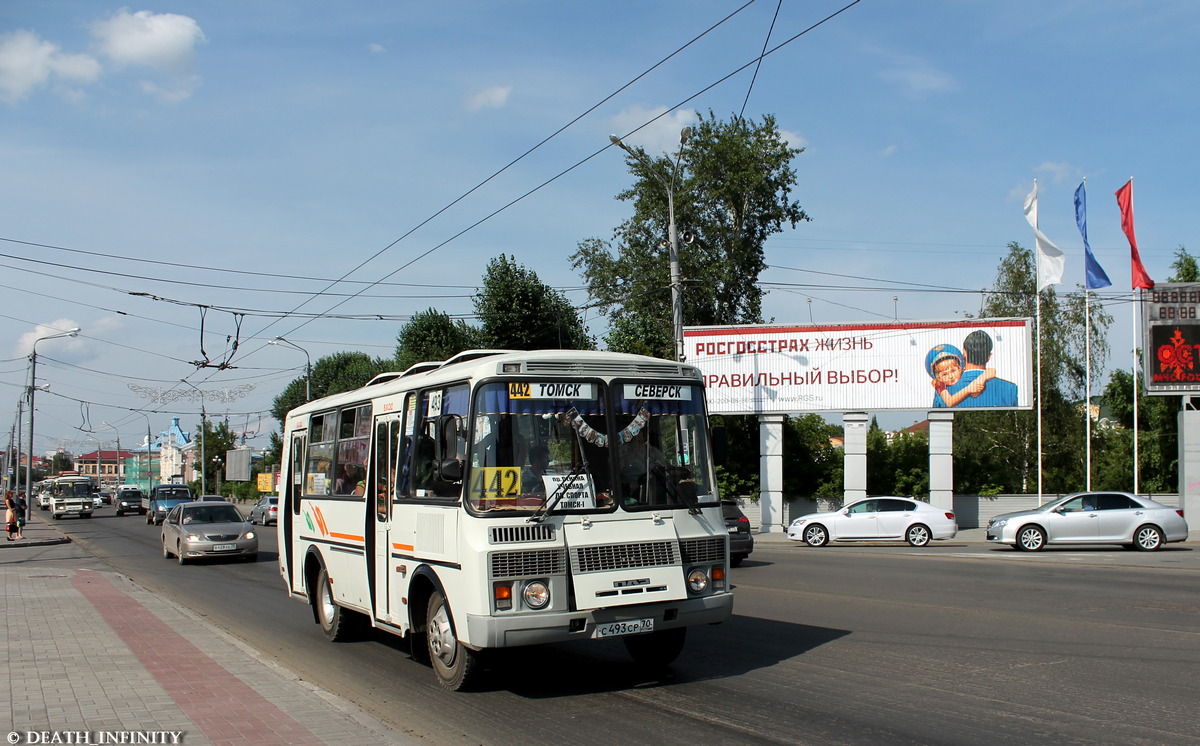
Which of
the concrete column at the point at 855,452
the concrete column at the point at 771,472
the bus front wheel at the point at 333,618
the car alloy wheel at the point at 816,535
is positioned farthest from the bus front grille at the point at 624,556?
the concrete column at the point at 771,472

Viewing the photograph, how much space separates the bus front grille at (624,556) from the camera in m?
7.55

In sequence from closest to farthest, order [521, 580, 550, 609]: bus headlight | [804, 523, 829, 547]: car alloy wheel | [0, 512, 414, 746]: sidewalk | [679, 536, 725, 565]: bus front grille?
[0, 512, 414, 746]: sidewalk → [521, 580, 550, 609]: bus headlight → [679, 536, 725, 565]: bus front grille → [804, 523, 829, 547]: car alloy wheel

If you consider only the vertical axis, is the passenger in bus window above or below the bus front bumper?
above

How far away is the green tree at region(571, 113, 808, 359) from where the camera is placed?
1794 inches

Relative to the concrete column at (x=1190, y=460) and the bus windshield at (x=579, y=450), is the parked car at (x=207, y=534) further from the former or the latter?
the concrete column at (x=1190, y=460)

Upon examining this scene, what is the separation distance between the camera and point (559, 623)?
7.39 meters

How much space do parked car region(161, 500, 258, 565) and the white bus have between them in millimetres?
15453

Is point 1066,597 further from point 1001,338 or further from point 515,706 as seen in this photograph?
point 1001,338

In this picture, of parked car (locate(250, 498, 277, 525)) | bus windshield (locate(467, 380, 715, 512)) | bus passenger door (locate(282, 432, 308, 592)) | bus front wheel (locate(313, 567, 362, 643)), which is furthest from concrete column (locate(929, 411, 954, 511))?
parked car (locate(250, 498, 277, 525))

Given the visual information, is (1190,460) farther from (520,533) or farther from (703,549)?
(520,533)

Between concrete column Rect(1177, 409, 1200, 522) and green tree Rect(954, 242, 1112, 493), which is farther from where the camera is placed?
green tree Rect(954, 242, 1112, 493)

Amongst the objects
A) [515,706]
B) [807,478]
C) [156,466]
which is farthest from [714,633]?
[156,466]

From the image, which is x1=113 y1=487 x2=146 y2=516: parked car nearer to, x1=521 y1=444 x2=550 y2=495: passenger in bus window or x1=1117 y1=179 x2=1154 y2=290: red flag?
x1=1117 y1=179 x2=1154 y2=290: red flag

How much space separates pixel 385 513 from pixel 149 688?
8.14ft
